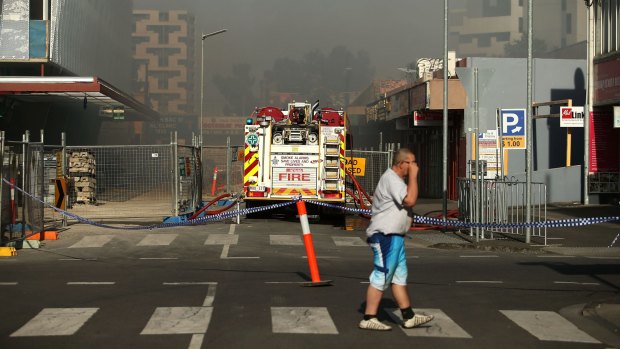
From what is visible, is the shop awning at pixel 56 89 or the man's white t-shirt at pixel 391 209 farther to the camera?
the shop awning at pixel 56 89

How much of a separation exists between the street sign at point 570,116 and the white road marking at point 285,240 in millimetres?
12857

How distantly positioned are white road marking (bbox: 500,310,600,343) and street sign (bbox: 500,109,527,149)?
10.2m

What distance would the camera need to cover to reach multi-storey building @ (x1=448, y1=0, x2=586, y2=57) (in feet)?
482

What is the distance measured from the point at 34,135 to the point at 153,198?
52.9 feet

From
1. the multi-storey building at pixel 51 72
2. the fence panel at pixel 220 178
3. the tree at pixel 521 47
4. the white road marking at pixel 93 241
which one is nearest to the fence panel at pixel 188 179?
the white road marking at pixel 93 241

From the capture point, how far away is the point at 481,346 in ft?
26.7

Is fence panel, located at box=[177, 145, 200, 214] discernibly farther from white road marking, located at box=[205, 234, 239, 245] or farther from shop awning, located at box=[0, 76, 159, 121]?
shop awning, located at box=[0, 76, 159, 121]

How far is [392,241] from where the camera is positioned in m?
8.77

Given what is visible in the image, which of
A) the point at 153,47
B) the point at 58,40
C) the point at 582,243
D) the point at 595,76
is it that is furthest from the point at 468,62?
the point at 153,47

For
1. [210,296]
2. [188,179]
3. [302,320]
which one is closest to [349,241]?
[188,179]

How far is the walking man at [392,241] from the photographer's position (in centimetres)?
872

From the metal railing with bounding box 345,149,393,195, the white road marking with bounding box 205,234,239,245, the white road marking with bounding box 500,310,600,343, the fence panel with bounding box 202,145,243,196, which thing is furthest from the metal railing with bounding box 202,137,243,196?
the white road marking with bounding box 500,310,600,343

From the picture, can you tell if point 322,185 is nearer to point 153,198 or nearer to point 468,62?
point 153,198

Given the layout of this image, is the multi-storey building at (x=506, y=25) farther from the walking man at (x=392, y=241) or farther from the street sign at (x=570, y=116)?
the walking man at (x=392, y=241)
